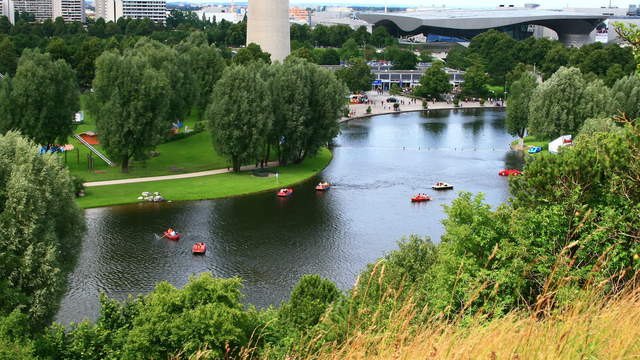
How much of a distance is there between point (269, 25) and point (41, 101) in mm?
41260

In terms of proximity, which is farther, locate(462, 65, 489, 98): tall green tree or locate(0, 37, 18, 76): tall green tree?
locate(462, 65, 489, 98): tall green tree

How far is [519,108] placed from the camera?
189 ft

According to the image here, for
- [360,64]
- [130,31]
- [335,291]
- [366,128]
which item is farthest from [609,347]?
[130,31]

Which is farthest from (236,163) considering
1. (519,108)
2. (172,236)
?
(519,108)

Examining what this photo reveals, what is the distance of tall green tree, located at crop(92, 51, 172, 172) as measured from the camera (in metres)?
40.8

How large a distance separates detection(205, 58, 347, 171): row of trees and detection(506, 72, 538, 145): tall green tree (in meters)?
15.3

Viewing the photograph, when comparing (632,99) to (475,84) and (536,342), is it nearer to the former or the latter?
(475,84)

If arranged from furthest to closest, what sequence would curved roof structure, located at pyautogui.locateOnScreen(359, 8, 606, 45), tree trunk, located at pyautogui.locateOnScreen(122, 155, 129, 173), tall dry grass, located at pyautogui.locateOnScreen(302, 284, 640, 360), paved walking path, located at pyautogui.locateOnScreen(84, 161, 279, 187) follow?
curved roof structure, located at pyautogui.locateOnScreen(359, 8, 606, 45) → tree trunk, located at pyautogui.locateOnScreen(122, 155, 129, 173) → paved walking path, located at pyautogui.locateOnScreen(84, 161, 279, 187) → tall dry grass, located at pyautogui.locateOnScreen(302, 284, 640, 360)

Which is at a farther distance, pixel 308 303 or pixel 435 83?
pixel 435 83

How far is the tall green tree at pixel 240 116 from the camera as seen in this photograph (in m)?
43.2

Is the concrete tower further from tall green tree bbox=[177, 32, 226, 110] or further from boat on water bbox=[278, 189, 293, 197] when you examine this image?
boat on water bbox=[278, 189, 293, 197]

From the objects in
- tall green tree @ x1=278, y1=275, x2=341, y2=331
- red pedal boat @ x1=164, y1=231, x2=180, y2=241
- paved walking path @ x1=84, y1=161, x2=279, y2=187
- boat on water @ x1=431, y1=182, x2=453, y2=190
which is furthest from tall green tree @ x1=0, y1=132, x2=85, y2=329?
boat on water @ x1=431, y1=182, x2=453, y2=190

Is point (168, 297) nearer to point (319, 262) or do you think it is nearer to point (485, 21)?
point (319, 262)

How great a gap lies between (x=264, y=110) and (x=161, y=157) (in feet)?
27.4
